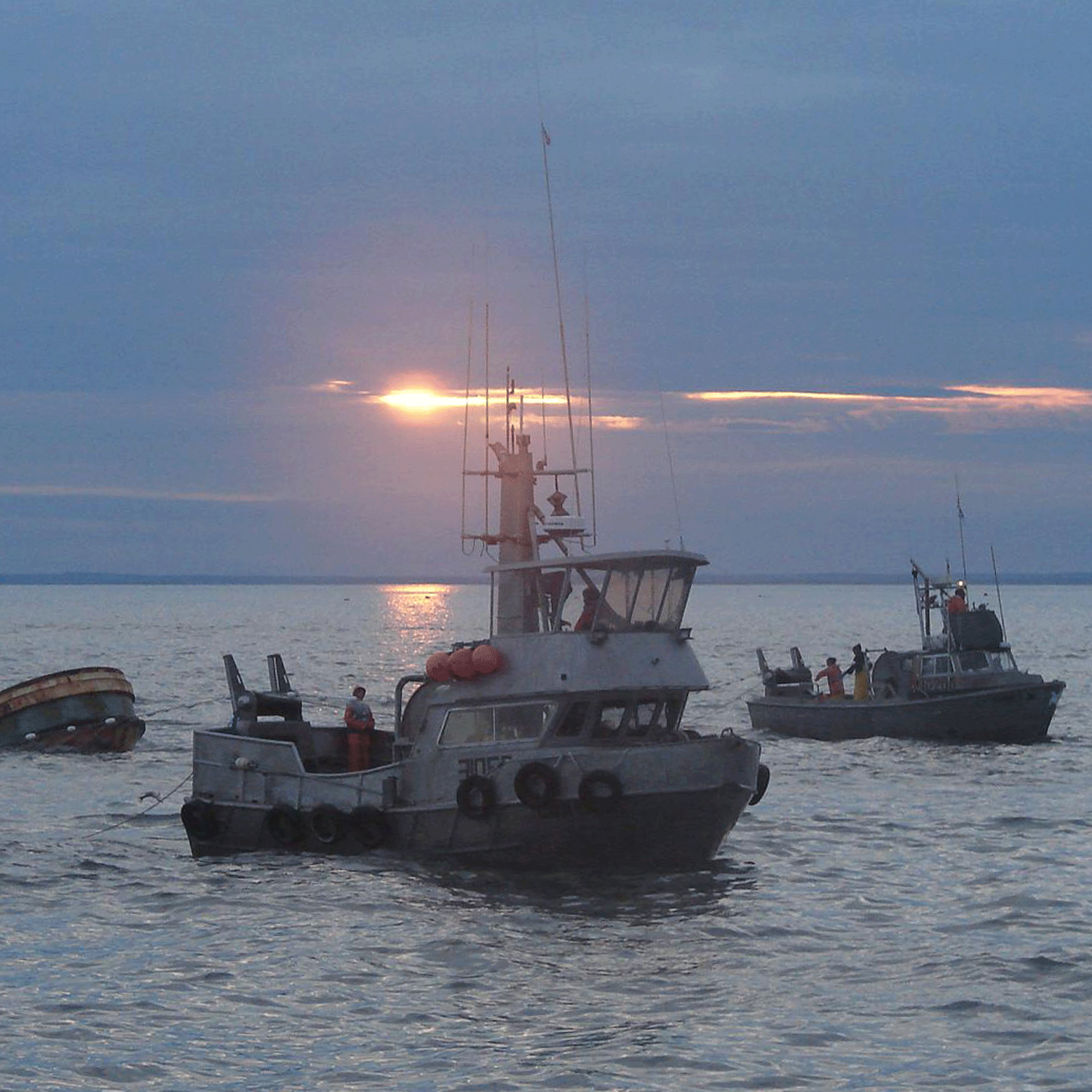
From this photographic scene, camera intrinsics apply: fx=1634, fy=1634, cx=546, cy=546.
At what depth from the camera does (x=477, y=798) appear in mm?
24547

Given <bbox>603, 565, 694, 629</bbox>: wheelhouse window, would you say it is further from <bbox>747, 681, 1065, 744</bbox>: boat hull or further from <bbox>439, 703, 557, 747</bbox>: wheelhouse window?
<bbox>747, 681, 1065, 744</bbox>: boat hull

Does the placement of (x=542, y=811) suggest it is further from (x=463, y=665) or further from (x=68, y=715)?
(x=68, y=715)

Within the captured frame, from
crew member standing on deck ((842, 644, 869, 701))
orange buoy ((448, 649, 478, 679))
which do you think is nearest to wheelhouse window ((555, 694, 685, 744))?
orange buoy ((448, 649, 478, 679))

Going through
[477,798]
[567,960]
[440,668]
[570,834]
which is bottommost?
[567,960]

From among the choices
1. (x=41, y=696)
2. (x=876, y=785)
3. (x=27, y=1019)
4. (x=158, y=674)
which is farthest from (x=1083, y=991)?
(x=158, y=674)

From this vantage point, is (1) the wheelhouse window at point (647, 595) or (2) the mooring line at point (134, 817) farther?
(2) the mooring line at point (134, 817)

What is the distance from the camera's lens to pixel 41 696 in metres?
42.8

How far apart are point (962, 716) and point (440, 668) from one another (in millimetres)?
23162

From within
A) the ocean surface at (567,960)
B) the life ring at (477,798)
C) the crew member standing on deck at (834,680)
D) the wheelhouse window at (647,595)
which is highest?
the wheelhouse window at (647,595)

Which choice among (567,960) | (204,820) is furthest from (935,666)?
(567,960)

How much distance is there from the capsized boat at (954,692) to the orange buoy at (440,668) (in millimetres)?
22355

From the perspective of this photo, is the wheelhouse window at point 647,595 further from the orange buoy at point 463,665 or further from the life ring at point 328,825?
the life ring at point 328,825

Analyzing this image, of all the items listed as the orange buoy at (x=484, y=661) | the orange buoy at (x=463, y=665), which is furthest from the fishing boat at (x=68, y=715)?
the orange buoy at (x=484, y=661)

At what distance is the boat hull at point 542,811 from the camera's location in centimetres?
2414
